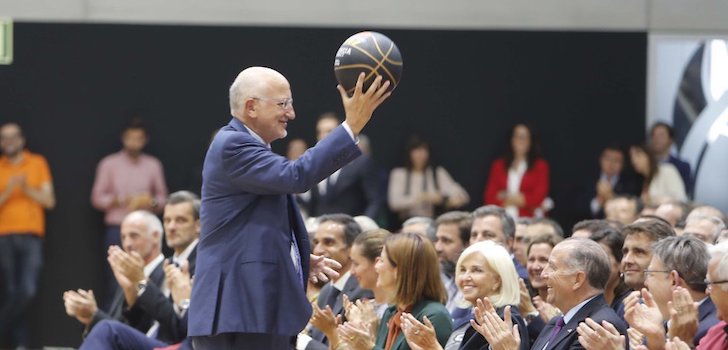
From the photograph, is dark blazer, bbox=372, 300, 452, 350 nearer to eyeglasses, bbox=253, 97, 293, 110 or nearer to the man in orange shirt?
eyeglasses, bbox=253, 97, 293, 110

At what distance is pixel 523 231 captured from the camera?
27.0 feet

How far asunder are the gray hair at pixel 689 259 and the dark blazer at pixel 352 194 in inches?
223

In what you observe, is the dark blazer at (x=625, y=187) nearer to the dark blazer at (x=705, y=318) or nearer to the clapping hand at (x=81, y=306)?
the clapping hand at (x=81, y=306)

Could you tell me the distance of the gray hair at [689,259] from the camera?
5.50 metres

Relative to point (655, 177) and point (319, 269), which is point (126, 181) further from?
point (319, 269)

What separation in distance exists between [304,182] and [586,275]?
136 centimetres

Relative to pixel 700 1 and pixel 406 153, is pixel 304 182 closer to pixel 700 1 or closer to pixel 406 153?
pixel 406 153

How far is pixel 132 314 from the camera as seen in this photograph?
778 cm

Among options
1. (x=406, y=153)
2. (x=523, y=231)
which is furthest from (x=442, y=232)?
(x=406, y=153)

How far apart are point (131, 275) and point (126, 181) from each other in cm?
458

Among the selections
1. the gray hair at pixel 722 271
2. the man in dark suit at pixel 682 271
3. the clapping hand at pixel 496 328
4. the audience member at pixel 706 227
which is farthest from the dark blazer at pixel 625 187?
the gray hair at pixel 722 271

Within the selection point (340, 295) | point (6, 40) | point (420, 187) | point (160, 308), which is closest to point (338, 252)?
point (340, 295)

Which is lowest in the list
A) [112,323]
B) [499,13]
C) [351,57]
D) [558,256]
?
[112,323]

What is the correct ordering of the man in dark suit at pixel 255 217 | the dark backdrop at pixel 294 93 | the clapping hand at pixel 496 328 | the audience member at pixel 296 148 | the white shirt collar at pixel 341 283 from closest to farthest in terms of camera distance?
the man in dark suit at pixel 255 217, the clapping hand at pixel 496 328, the white shirt collar at pixel 341 283, the audience member at pixel 296 148, the dark backdrop at pixel 294 93
